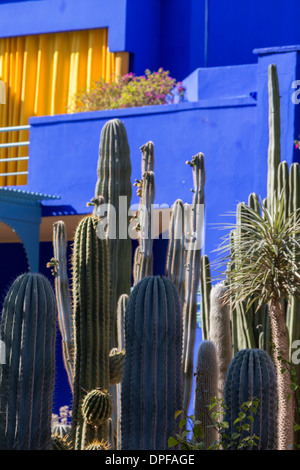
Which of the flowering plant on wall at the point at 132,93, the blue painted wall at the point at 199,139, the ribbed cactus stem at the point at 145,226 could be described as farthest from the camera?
the flowering plant on wall at the point at 132,93

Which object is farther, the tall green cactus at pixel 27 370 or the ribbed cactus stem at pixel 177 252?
the ribbed cactus stem at pixel 177 252

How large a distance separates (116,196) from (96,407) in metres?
Result: 2.08

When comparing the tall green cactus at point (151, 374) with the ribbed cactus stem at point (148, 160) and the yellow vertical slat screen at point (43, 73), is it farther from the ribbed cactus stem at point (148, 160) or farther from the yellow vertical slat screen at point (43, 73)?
the yellow vertical slat screen at point (43, 73)

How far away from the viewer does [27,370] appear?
15.3 ft

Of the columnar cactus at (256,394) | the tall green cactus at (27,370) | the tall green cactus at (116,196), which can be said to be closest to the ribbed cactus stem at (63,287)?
the tall green cactus at (116,196)

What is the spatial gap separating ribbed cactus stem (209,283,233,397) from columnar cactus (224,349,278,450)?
2.12 metres

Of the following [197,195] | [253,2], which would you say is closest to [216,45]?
[253,2]

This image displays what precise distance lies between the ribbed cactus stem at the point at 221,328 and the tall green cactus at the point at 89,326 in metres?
1.51

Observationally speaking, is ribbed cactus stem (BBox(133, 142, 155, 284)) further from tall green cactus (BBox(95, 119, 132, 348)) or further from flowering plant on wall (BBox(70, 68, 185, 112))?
flowering plant on wall (BBox(70, 68, 185, 112))

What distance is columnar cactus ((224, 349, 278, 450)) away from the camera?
15.2 feet

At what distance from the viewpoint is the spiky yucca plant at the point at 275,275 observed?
19.4 feet

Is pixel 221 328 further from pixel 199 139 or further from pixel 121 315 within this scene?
pixel 199 139

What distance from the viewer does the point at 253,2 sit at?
1355cm

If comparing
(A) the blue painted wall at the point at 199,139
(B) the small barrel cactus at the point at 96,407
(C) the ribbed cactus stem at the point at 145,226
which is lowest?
(B) the small barrel cactus at the point at 96,407
